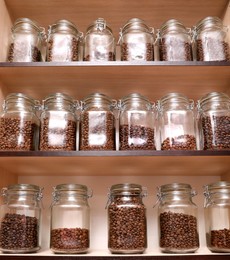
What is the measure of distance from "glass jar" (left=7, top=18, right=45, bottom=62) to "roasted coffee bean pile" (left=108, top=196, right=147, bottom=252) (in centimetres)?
64

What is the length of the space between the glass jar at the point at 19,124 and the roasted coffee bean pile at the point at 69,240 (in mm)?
303

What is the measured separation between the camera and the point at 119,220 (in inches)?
47.4

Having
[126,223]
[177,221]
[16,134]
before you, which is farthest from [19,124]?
[177,221]

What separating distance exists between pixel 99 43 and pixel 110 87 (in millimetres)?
174

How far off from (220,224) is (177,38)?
696 mm

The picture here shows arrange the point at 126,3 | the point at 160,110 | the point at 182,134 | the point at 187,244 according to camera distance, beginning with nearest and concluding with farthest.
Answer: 1. the point at 187,244
2. the point at 182,134
3. the point at 160,110
4. the point at 126,3

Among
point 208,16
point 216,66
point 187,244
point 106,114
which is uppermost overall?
point 208,16

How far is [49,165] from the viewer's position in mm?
1350

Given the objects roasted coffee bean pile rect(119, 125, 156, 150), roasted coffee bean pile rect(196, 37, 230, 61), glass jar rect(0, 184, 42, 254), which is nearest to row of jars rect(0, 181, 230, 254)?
glass jar rect(0, 184, 42, 254)

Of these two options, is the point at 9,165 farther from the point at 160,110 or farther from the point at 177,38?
the point at 177,38

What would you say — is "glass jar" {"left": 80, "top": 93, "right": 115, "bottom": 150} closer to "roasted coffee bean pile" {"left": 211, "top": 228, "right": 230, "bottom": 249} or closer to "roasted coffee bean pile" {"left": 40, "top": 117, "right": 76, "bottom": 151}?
"roasted coffee bean pile" {"left": 40, "top": 117, "right": 76, "bottom": 151}

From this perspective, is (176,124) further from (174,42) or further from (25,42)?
(25,42)

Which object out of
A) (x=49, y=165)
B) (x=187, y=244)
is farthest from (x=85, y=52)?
(x=187, y=244)

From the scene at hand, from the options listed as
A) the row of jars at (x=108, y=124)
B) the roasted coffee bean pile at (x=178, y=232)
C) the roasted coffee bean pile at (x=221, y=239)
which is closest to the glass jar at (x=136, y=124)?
A: the row of jars at (x=108, y=124)
